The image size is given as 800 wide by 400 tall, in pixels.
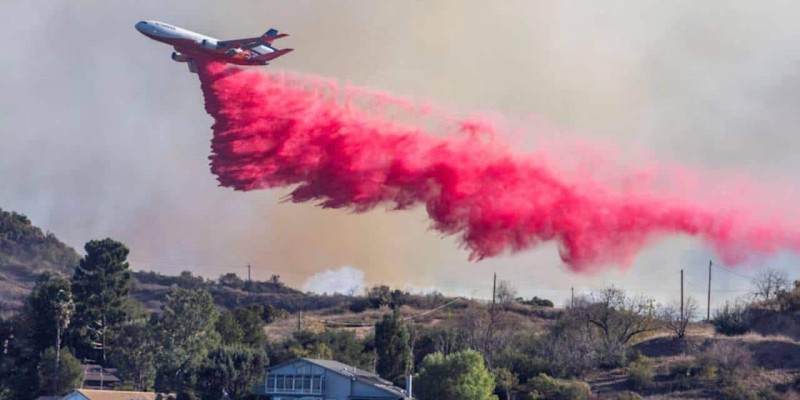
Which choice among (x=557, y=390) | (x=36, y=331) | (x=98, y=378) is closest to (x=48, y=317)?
(x=36, y=331)

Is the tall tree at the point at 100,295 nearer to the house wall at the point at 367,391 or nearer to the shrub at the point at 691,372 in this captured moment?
the house wall at the point at 367,391

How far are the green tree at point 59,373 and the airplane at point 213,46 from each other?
35683mm

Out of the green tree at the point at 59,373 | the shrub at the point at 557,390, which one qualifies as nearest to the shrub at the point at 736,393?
the shrub at the point at 557,390

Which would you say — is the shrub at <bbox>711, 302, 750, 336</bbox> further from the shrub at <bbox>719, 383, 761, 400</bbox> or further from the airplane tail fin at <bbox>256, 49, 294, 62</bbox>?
the airplane tail fin at <bbox>256, 49, 294, 62</bbox>

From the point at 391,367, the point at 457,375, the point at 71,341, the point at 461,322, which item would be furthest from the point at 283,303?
the point at 457,375

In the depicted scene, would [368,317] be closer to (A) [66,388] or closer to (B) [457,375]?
(A) [66,388]

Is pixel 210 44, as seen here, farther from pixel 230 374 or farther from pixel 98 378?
pixel 98 378

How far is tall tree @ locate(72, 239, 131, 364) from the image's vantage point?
374 ft

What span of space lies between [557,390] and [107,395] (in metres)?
33.6

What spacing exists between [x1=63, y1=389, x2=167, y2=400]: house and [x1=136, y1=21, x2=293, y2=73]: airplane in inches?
1071

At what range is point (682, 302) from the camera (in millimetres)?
117562

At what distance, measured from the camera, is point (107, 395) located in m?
91.7

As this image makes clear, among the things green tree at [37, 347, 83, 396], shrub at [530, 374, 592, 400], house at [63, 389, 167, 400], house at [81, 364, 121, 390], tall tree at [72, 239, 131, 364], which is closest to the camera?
house at [63, 389, 167, 400]

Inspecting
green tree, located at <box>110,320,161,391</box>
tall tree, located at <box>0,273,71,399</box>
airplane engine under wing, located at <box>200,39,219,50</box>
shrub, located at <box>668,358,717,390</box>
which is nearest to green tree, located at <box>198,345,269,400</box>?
green tree, located at <box>110,320,161,391</box>
